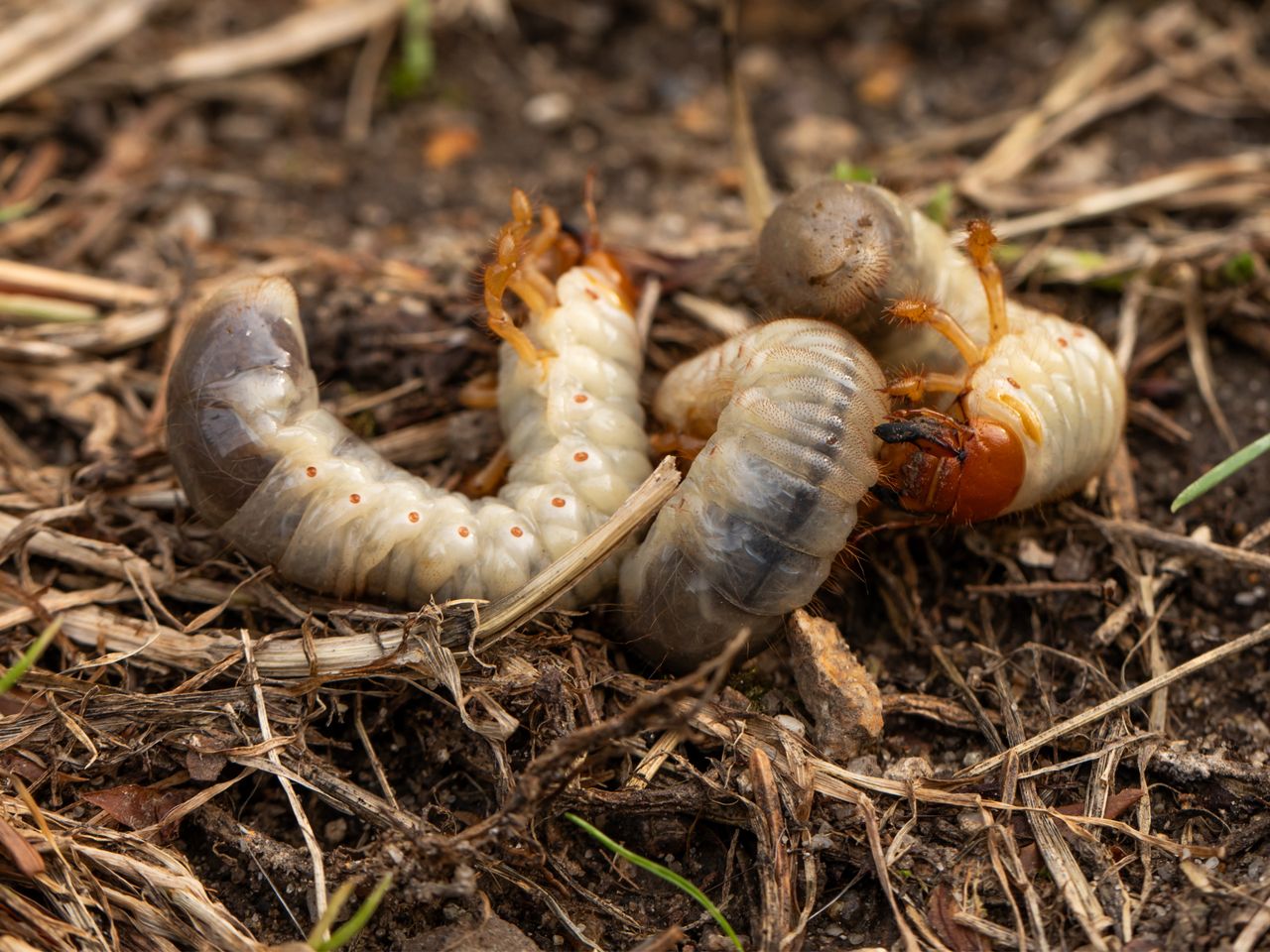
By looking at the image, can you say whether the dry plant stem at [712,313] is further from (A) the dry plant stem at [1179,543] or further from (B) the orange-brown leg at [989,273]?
(A) the dry plant stem at [1179,543]

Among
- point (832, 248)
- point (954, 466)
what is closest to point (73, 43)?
point (832, 248)

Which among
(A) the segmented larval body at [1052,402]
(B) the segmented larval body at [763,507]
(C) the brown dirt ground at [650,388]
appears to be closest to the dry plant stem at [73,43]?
(C) the brown dirt ground at [650,388]

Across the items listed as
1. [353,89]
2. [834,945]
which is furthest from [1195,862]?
[353,89]

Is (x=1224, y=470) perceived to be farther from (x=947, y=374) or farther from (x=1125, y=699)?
(x=947, y=374)

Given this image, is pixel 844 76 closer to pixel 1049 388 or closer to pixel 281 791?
pixel 1049 388

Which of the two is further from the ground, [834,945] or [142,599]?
[142,599]

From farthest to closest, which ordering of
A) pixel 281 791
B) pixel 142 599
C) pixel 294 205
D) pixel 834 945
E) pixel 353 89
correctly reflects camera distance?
pixel 353 89 → pixel 294 205 → pixel 142 599 → pixel 281 791 → pixel 834 945

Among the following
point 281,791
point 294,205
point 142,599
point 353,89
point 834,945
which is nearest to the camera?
A: point 834,945
